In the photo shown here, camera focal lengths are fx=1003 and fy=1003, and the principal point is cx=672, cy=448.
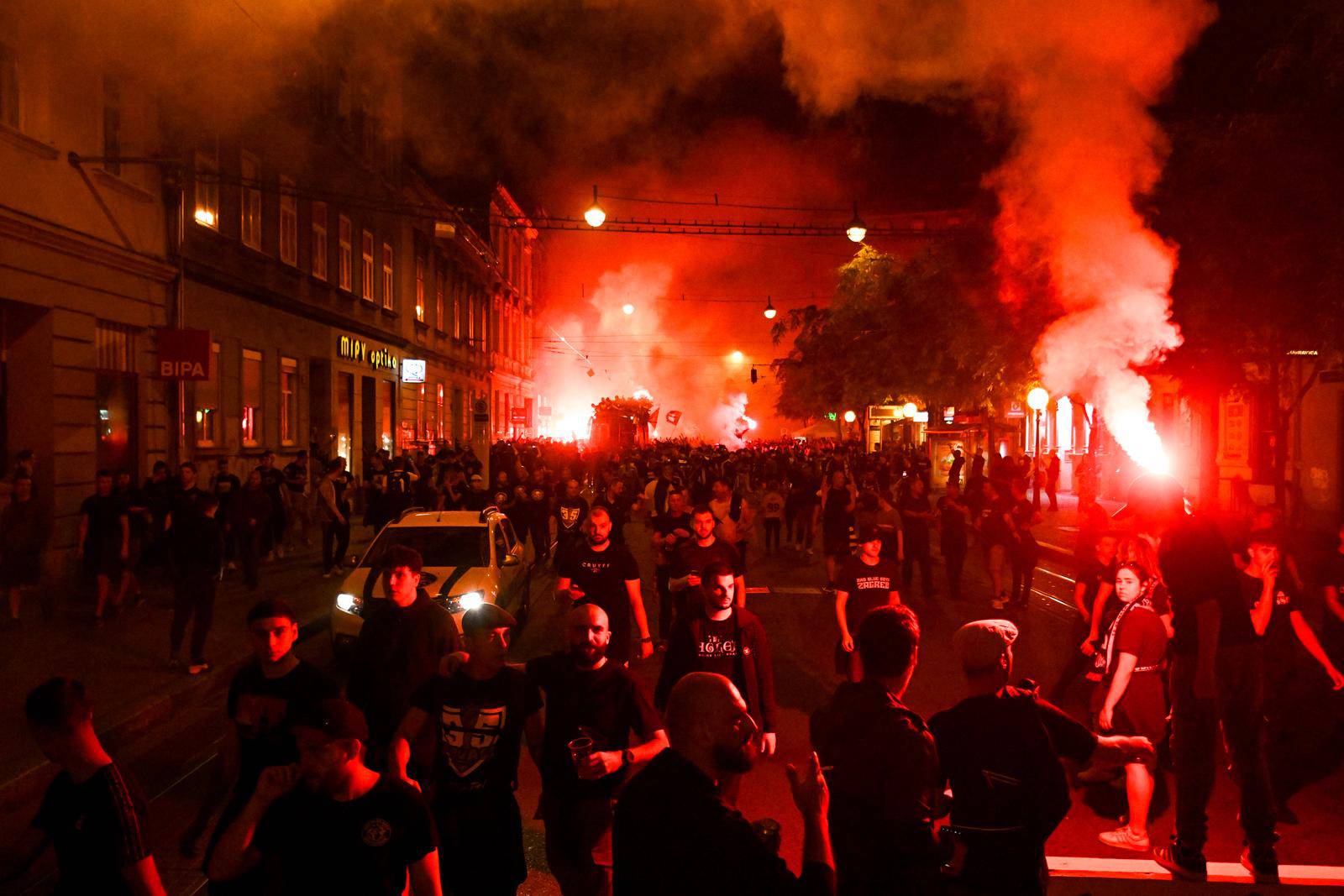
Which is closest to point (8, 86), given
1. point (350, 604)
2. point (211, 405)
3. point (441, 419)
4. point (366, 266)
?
point (211, 405)

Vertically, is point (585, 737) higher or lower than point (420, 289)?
lower

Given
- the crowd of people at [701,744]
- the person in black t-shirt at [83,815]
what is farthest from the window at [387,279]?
the person in black t-shirt at [83,815]

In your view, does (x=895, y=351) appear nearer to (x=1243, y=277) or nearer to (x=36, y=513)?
(x=1243, y=277)

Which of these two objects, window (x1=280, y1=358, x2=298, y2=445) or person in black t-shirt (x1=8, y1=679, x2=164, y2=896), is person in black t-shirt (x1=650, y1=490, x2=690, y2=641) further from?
window (x1=280, y1=358, x2=298, y2=445)

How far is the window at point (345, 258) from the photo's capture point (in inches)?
906

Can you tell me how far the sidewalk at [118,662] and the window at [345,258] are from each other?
1173 cm

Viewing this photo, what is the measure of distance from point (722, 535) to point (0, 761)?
19.3 feet

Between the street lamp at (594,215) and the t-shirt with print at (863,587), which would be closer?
the t-shirt with print at (863,587)

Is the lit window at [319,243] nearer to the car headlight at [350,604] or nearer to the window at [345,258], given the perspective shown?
the window at [345,258]

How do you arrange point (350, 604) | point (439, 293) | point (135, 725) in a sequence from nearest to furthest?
point (135, 725) → point (350, 604) → point (439, 293)

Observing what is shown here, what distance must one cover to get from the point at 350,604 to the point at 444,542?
143cm

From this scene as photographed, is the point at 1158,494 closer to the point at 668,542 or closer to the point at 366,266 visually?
the point at 668,542

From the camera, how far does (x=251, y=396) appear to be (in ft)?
59.9

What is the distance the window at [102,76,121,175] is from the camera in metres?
13.0
